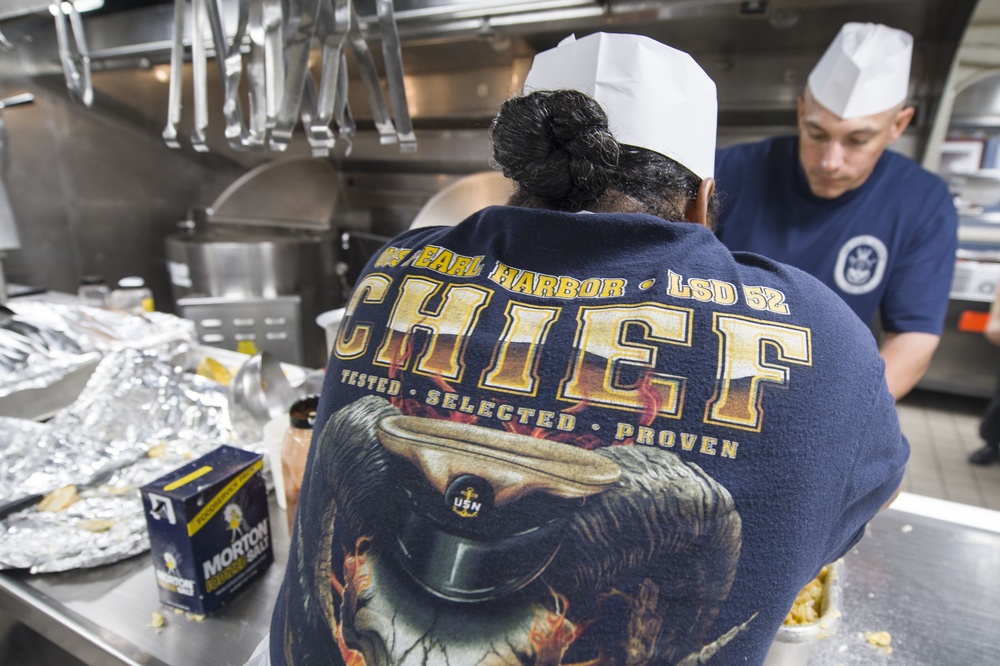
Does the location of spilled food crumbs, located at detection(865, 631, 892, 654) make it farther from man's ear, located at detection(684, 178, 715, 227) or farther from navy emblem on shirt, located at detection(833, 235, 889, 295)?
navy emblem on shirt, located at detection(833, 235, 889, 295)

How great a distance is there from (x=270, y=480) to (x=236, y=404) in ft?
0.59

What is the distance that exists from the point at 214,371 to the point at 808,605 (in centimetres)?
134

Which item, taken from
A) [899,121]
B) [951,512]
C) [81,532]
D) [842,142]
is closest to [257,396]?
[81,532]

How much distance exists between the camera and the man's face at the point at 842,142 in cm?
130

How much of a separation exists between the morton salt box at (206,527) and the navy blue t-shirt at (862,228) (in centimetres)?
121

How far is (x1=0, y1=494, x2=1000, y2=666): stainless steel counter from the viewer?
0.72m

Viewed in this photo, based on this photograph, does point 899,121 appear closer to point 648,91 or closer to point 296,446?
point 648,91

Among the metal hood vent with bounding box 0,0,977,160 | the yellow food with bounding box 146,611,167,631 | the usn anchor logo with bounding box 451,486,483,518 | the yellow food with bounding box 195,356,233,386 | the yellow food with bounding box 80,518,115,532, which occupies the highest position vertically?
the metal hood vent with bounding box 0,0,977,160

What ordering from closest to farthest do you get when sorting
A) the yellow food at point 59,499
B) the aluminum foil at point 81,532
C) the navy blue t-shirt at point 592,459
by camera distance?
the navy blue t-shirt at point 592,459 < the aluminum foil at point 81,532 < the yellow food at point 59,499

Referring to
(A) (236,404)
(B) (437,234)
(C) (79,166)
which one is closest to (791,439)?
(B) (437,234)

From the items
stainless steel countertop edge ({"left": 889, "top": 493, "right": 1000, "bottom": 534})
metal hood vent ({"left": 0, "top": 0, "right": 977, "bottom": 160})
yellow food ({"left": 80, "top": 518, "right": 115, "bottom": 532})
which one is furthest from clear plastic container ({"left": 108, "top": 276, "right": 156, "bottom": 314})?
stainless steel countertop edge ({"left": 889, "top": 493, "right": 1000, "bottom": 534})

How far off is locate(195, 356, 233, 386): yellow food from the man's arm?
1574mm

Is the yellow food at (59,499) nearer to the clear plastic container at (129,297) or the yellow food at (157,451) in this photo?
the yellow food at (157,451)

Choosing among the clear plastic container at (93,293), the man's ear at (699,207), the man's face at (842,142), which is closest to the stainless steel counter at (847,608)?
the man's ear at (699,207)
